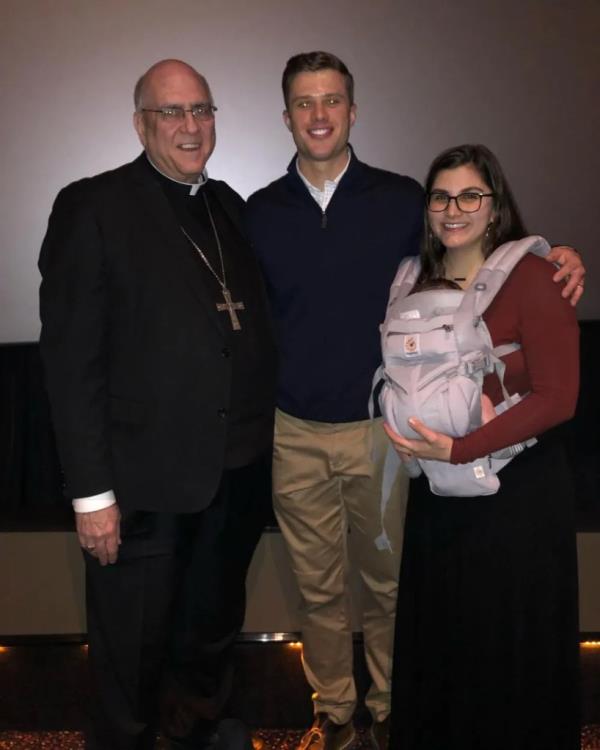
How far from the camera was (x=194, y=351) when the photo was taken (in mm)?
1506

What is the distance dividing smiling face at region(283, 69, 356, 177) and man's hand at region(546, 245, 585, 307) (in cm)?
57

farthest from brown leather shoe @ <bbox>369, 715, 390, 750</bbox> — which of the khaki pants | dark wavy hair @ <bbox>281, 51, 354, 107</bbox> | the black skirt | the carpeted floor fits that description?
dark wavy hair @ <bbox>281, 51, 354, 107</bbox>

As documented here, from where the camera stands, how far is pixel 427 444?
1.40 metres

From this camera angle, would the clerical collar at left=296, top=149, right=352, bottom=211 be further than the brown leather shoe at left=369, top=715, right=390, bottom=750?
No

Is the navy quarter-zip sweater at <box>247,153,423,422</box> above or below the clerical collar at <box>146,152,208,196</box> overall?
below

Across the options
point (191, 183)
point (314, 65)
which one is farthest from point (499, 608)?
point (314, 65)

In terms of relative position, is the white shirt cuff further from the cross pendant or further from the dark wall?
the dark wall

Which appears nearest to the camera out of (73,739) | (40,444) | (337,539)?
(337,539)

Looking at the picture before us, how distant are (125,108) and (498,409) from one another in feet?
5.99

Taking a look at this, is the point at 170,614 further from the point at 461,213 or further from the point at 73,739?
the point at 461,213

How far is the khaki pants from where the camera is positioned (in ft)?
5.77

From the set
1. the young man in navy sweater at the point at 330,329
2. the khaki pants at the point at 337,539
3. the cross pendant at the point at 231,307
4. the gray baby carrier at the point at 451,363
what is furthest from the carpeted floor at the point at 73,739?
the cross pendant at the point at 231,307

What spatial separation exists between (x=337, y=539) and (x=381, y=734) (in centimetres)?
53

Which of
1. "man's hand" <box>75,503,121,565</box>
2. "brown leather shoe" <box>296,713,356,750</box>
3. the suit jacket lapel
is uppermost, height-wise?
the suit jacket lapel
